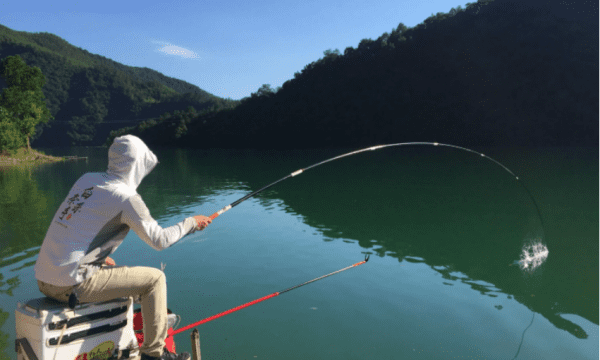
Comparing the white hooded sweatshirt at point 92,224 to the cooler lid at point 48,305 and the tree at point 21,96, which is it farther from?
the tree at point 21,96

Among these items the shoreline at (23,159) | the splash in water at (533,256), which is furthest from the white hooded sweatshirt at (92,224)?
the shoreline at (23,159)

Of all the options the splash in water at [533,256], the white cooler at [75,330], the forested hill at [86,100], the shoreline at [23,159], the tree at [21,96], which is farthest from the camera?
the forested hill at [86,100]

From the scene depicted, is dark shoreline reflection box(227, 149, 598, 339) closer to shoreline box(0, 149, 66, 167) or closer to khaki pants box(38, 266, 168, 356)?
khaki pants box(38, 266, 168, 356)

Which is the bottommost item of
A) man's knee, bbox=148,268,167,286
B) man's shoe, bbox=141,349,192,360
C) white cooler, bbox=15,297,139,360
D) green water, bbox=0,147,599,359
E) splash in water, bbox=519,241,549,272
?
green water, bbox=0,147,599,359

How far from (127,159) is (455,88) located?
252 ft

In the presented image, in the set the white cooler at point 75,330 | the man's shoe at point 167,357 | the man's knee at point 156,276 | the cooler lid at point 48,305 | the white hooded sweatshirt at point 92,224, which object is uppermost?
the white hooded sweatshirt at point 92,224

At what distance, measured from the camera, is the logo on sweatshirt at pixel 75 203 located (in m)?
2.89

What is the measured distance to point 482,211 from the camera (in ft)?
47.4

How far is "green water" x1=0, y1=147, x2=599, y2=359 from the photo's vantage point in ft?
17.8

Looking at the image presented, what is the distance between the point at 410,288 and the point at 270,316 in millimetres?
2677

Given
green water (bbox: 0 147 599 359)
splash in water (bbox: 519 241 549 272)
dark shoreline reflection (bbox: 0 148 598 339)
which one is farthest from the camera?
splash in water (bbox: 519 241 549 272)

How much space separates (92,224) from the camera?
2906mm

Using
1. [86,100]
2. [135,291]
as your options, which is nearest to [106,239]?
[135,291]

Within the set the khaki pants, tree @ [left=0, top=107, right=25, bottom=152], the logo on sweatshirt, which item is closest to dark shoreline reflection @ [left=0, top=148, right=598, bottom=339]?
the khaki pants
